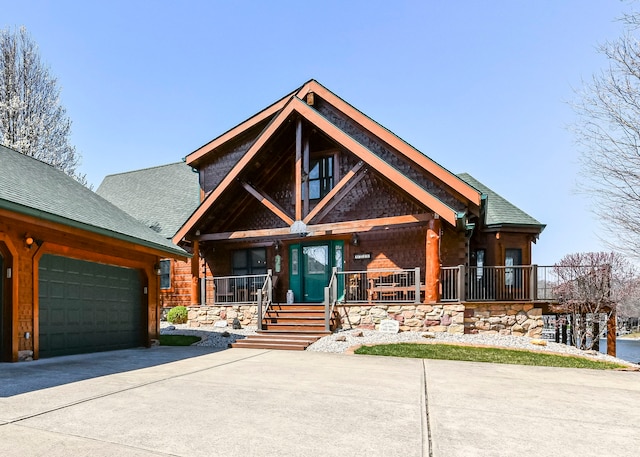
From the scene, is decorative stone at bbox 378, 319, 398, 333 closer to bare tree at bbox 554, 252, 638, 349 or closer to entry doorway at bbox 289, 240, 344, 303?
entry doorway at bbox 289, 240, 344, 303

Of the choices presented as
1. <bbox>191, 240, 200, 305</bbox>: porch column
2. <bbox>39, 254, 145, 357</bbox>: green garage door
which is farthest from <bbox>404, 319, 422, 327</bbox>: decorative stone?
<bbox>191, 240, 200, 305</bbox>: porch column

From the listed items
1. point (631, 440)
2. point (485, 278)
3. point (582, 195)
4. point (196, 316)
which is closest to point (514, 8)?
point (582, 195)

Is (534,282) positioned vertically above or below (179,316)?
above

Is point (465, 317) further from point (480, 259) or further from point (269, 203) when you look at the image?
point (269, 203)

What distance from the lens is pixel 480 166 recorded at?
20.5m

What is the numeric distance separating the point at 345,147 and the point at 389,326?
229 inches

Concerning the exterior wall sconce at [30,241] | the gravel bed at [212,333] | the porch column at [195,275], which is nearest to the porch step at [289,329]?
the gravel bed at [212,333]

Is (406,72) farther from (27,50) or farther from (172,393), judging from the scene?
(27,50)

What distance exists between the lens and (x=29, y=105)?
2059 centimetres

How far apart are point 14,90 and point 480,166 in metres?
24.6

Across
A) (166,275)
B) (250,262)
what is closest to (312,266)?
(250,262)

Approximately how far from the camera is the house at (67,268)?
7449mm

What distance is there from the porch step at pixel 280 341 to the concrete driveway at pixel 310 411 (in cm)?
306

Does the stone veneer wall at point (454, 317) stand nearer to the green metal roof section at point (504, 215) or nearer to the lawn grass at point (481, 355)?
the lawn grass at point (481, 355)
